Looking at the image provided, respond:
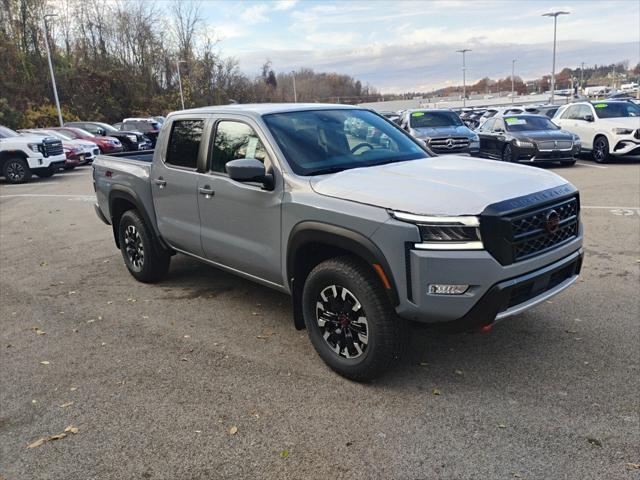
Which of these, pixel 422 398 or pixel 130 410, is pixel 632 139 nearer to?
pixel 422 398

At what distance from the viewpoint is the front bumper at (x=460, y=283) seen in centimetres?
318

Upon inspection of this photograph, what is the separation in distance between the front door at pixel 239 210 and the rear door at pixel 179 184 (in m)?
0.16

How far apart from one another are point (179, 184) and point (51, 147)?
14.4m

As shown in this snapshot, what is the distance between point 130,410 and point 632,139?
1568 centimetres

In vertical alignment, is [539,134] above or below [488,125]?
below

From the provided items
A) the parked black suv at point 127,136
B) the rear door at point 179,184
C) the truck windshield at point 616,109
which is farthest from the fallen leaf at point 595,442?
the parked black suv at point 127,136

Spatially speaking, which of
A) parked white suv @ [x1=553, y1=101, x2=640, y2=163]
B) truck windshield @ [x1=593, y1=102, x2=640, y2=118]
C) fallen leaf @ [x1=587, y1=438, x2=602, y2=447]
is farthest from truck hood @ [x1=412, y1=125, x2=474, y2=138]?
fallen leaf @ [x1=587, y1=438, x2=602, y2=447]

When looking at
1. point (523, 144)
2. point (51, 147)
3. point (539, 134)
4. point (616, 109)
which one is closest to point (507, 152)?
point (523, 144)

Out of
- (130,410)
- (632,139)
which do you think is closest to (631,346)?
(130,410)

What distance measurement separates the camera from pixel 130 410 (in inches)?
141

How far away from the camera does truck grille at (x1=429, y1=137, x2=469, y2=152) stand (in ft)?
48.1

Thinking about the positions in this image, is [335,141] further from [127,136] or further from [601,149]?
[127,136]

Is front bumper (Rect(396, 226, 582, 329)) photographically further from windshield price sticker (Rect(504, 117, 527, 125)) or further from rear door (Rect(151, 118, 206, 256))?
windshield price sticker (Rect(504, 117, 527, 125))

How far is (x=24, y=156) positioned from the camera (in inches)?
663
